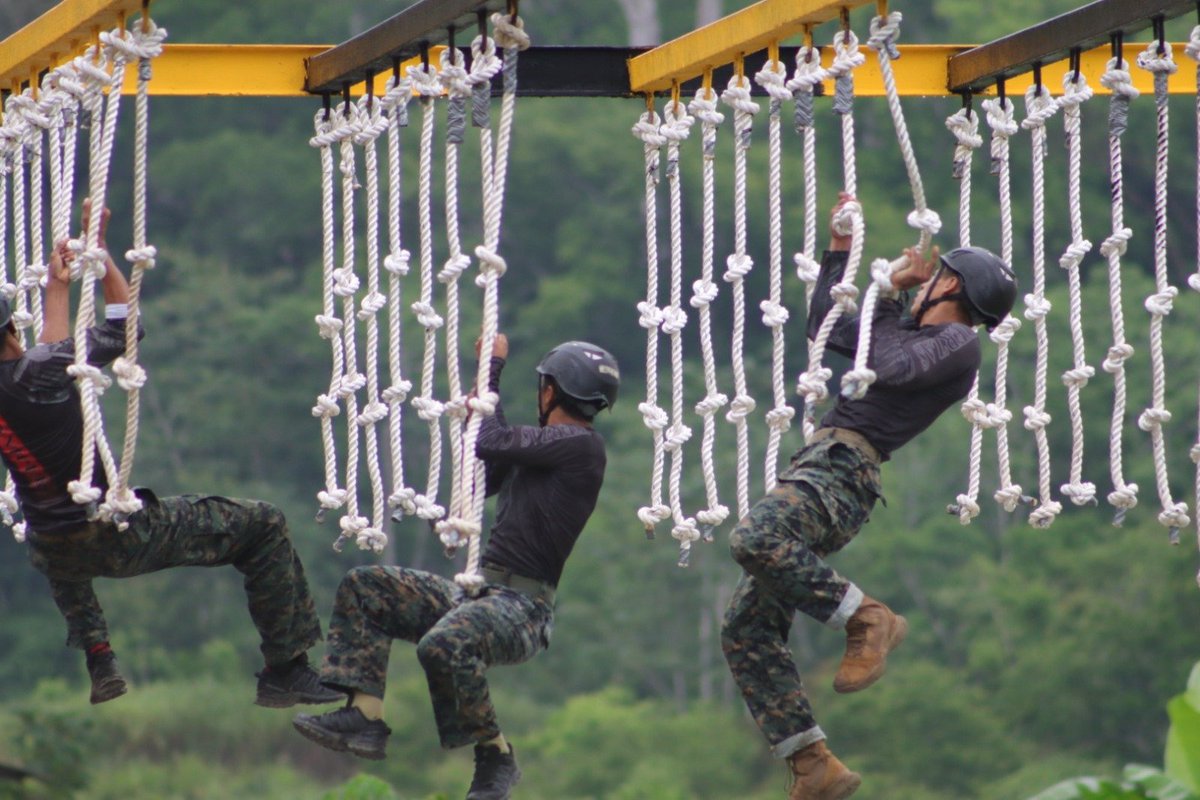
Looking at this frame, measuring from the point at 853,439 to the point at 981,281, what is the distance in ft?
1.68

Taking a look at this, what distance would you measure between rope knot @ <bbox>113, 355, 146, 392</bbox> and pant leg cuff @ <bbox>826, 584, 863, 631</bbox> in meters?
1.70

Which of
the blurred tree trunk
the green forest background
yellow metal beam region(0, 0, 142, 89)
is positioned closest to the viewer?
yellow metal beam region(0, 0, 142, 89)

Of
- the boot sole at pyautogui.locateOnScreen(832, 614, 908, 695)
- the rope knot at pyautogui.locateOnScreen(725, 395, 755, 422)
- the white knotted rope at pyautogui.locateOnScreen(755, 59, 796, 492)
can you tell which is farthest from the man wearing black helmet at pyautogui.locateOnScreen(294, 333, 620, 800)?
the boot sole at pyautogui.locateOnScreen(832, 614, 908, 695)

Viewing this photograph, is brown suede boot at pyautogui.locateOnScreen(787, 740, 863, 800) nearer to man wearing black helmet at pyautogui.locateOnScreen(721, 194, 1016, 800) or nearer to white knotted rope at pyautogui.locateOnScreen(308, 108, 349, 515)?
man wearing black helmet at pyautogui.locateOnScreen(721, 194, 1016, 800)

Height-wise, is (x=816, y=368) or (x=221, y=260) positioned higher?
(x=221, y=260)

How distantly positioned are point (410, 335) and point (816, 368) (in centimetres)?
2106

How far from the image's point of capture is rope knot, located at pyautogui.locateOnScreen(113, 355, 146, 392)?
18.1ft

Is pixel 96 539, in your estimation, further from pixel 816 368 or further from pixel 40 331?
pixel 816 368

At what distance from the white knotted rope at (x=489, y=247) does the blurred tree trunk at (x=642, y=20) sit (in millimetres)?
24823

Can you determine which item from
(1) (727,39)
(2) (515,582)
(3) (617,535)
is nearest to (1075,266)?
(1) (727,39)

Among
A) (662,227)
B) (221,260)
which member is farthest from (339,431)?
(662,227)

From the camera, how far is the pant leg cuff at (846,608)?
575cm

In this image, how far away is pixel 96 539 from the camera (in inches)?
239

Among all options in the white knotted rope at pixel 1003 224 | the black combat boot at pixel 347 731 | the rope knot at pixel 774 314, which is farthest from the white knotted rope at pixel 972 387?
the black combat boot at pixel 347 731
